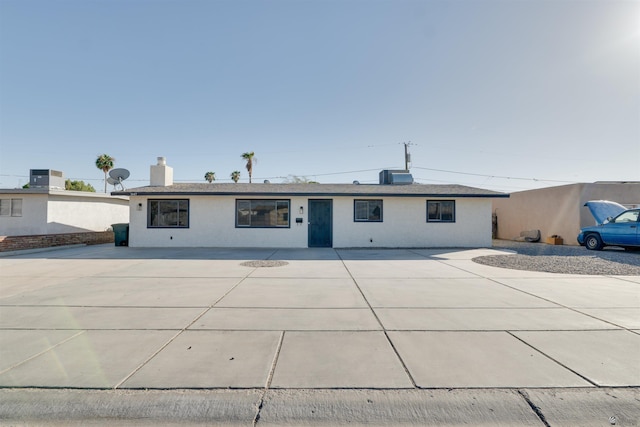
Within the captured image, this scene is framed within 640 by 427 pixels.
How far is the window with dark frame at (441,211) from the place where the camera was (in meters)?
15.0

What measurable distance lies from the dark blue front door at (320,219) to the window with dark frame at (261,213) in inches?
49.2

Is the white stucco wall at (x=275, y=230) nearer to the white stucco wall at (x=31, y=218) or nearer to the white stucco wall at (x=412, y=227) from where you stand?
the white stucco wall at (x=412, y=227)

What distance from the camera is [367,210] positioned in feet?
48.6

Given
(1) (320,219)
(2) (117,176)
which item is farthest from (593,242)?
(2) (117,176)

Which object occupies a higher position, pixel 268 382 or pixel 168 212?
pixel 168 212

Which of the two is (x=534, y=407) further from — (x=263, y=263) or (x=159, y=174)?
(x=159, y=174)

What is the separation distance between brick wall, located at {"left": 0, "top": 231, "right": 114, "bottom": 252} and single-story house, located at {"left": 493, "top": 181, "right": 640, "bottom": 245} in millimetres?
24732

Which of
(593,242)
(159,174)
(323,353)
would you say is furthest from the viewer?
(159,174)

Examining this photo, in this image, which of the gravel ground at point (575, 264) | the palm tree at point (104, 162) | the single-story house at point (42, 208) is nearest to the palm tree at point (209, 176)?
the palm tree at point (104, 162)

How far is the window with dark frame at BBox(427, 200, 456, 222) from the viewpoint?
15.0 m

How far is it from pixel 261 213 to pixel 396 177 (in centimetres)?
887

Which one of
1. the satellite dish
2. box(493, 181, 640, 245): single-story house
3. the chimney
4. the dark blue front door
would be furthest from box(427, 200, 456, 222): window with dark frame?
the satellite dish

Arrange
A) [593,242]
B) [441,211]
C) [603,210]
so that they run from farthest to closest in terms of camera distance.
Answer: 1. [441,211]
2. [603,210]
3. [593,242]

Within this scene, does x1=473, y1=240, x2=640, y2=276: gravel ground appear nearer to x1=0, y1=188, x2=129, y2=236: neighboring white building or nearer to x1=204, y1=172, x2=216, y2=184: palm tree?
x1=0, y1=188, x2=129, y2=236: neighboring white building
